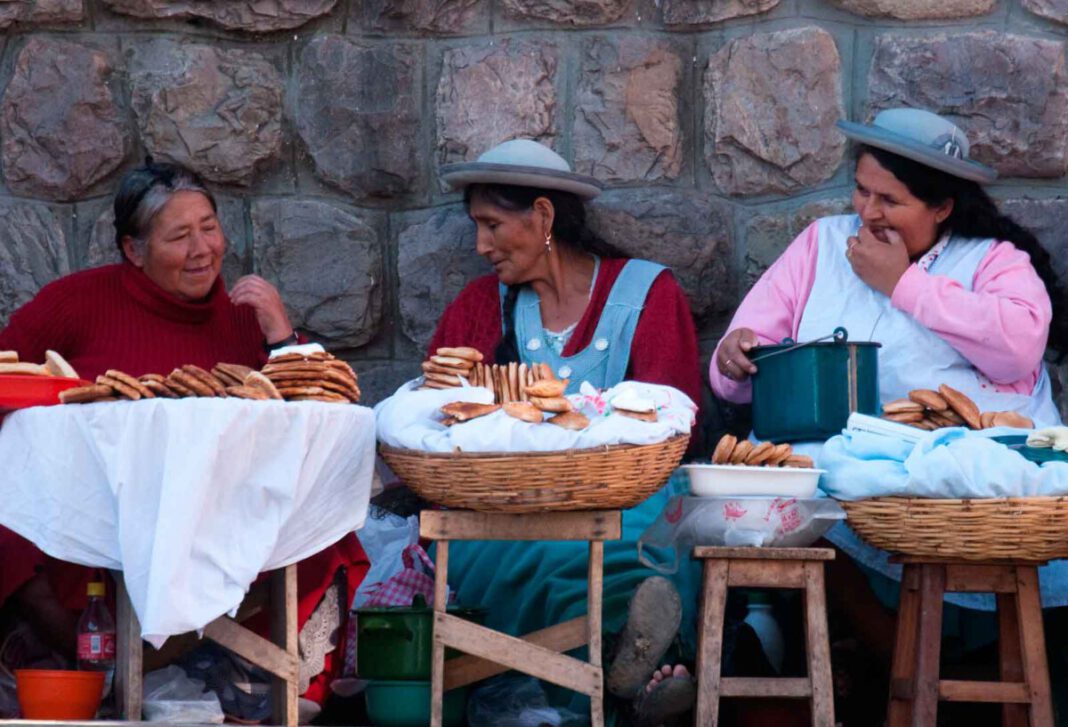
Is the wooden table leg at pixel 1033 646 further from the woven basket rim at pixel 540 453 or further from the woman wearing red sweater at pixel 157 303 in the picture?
the woman wearing red sweater at pixel 157 303

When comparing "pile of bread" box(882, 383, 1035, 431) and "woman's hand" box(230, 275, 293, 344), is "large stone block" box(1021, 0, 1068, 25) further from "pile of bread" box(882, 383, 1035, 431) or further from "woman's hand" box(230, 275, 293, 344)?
"woman's hand" box(230, 275, 293, 344)

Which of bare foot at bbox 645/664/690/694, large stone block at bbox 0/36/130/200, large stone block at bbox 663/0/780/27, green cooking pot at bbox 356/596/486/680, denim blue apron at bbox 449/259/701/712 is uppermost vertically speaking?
large stone block at bbox 663/0/780/27

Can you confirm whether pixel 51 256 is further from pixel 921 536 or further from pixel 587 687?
pixel 921 536

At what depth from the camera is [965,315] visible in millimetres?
4492

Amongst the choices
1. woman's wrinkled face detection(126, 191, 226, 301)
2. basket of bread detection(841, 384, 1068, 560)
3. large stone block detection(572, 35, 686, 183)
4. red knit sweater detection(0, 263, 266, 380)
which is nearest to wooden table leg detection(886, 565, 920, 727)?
basket of bread detection(841, 384, 1068, 560)

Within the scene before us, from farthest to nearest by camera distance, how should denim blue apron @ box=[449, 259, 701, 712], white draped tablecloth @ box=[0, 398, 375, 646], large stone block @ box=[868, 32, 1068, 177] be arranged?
large stone block @ box=[868, 32, 1068, 177] → denim blue apron @ box=[449, 259, 701, 712] → white draped tablecloth @ box=[0, 398, 375, 646]

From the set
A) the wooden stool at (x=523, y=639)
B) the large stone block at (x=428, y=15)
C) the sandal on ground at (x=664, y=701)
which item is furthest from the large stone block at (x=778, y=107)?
the sandal on ground at (x=664, y=701)

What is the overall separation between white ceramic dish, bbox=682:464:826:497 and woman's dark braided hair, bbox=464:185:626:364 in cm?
98

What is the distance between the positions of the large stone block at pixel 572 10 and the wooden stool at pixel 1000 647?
1893 mm

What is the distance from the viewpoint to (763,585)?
4.00 metres

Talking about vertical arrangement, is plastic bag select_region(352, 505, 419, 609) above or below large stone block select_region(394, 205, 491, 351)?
below

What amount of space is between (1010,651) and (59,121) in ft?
9.60

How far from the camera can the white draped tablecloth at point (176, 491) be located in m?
3.69

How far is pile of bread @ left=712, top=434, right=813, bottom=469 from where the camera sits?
13.5 ft
